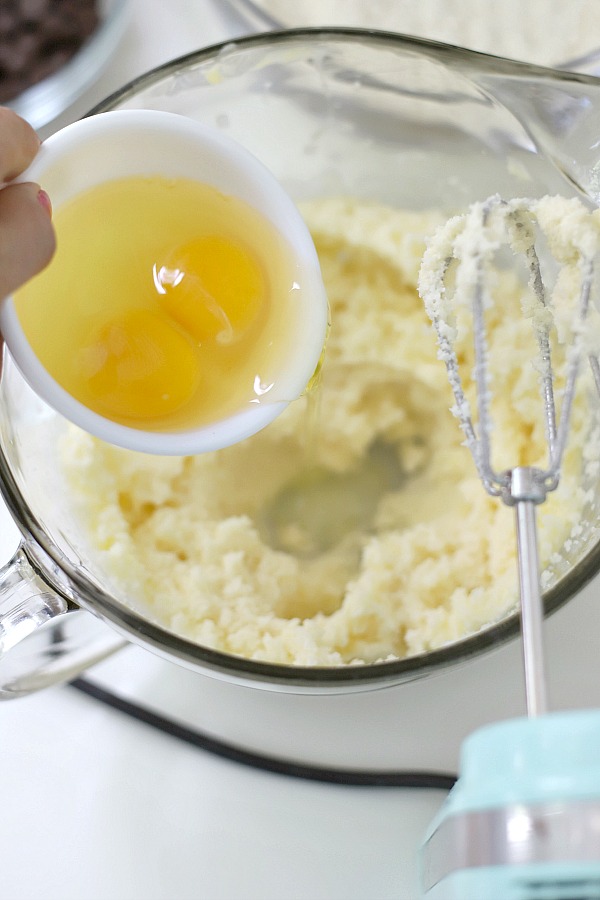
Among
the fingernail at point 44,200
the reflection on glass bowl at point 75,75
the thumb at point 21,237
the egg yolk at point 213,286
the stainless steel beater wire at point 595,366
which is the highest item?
the reflection on glass bowl at point 75,75

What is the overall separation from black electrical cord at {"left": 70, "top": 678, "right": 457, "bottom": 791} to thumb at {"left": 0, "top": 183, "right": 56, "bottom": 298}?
0.33m

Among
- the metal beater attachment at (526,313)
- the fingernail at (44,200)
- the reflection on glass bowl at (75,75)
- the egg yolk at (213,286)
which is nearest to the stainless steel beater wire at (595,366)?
the metal beater attachment at (526,313)

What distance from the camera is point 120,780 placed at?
0.62 m

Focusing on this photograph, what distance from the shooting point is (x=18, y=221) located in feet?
1.45

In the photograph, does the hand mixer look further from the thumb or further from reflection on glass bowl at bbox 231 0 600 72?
reflection on glass bowl at bbox 231 0 600 72

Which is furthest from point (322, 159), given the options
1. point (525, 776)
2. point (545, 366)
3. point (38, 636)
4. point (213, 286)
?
point (525, 776)

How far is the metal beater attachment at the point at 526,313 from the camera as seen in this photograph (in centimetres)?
41

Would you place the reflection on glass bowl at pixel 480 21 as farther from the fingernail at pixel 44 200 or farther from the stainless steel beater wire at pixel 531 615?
the stainless steel beater wire at pixel 531 615

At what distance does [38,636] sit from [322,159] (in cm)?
46

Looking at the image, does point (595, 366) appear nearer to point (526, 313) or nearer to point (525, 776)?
point (526, 313)

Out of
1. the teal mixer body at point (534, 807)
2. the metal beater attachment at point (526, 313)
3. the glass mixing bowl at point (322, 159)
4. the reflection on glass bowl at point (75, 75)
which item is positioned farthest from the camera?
the reflection on glass bowl at point (75, 75)

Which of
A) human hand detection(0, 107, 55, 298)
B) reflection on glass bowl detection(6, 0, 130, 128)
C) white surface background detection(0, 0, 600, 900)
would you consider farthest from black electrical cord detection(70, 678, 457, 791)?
reflection on glass bowl detection(6, 0, 130, 128)

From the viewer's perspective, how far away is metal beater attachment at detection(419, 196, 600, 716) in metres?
0.41

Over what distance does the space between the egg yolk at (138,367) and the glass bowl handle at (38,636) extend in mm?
118
